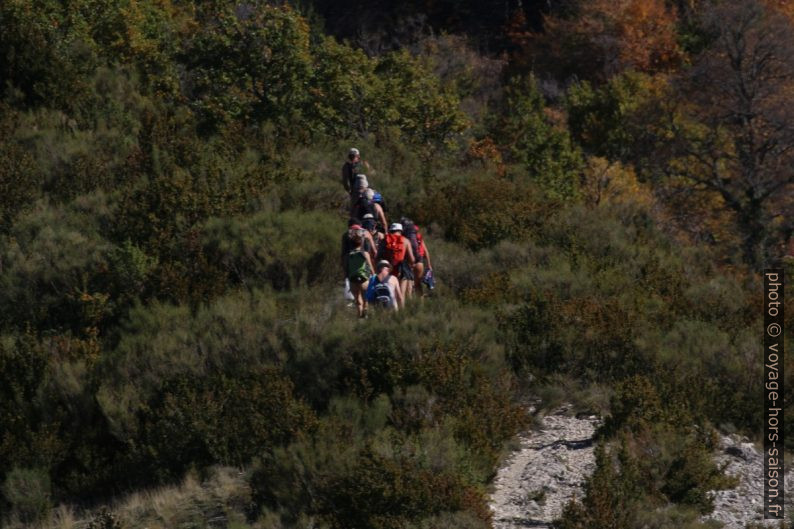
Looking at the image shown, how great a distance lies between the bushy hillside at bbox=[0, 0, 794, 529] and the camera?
516 inches

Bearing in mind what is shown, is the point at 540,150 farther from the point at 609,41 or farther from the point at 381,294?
the point at 609,41

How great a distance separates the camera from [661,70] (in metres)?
44.1

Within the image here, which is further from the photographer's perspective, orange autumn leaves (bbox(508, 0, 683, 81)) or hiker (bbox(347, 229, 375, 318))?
orange autumn leaves (bbox(508, 0, 683, 81))

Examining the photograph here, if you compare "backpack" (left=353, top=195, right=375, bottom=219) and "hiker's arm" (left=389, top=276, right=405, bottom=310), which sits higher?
"backpack" (left=353, top=195, right=375, bottom=219)

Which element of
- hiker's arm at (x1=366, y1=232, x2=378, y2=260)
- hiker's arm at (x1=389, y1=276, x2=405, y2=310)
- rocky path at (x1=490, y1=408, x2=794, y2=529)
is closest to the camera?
rocky path at (x1=490, y1=408, x2=794, y2=529)

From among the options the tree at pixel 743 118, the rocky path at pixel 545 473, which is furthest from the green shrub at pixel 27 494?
the tree at pixel 743 118

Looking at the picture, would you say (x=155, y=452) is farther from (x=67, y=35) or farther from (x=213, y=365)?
(x=67, y=35)

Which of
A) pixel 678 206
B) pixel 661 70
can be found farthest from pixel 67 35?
pixel 661 70

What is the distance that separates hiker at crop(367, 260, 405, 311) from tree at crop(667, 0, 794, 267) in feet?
61.7

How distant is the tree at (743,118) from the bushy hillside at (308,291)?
194 mm

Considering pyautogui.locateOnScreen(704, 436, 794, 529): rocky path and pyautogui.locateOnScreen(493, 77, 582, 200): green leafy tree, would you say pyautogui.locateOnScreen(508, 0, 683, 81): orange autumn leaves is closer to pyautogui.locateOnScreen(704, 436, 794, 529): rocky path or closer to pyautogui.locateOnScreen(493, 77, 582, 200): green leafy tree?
pyautogui.locateOnScreen(493, 77, 582, 200): green leafy tree

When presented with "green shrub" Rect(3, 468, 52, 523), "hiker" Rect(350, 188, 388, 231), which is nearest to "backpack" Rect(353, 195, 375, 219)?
"hiker" Rect(350, 188, 388, 231)

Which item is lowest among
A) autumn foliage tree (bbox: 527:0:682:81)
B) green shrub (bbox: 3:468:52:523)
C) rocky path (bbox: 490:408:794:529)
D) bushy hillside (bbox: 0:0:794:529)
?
green shrub (bbox: 3:468:52:523)

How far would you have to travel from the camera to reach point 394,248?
15.9 m
